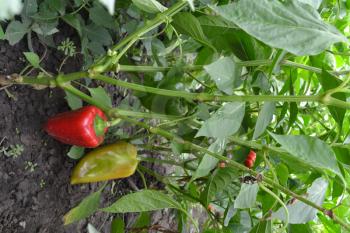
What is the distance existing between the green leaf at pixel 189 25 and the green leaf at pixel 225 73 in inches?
3.8

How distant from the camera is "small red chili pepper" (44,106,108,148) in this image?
858 mm

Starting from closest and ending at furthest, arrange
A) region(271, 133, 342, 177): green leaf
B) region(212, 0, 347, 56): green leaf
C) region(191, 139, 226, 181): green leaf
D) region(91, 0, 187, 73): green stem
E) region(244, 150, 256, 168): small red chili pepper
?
region(212, 0, 347, 56): green leaf → region(271, 133, 342, 177): green leaf → region(91, 0, 187, 73): green stem → region(191, 139, 226, 181): green leaf → region(244, 150, 256, 168): small red chili pepper

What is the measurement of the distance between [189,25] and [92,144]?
31 centimetres

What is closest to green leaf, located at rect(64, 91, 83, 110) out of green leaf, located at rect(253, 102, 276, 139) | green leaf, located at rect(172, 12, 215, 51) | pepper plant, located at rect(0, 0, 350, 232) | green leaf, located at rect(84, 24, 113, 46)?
pepper plant, located at rect(0, 0, 350, 232)

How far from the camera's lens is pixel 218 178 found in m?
0.95

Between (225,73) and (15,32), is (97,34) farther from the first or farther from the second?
(225,73)

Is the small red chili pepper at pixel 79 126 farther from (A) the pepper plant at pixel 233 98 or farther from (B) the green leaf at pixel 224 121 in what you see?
(B) the green leaf at pixel 224 121

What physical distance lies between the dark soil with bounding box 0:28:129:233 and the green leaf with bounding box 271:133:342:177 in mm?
505

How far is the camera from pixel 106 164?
0.96 m

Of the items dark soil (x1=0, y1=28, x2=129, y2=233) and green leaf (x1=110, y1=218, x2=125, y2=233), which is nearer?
dark soil (x1=0, y1=28, x2=129, y2=233)

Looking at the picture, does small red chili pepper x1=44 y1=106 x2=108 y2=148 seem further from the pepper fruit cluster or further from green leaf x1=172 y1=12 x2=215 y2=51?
green leaf x1=172 y1=12 x2=215 y2=51

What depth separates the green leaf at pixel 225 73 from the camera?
0.65m

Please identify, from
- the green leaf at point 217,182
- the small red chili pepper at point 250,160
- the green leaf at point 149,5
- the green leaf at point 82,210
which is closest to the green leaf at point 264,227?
the green leaf at point 217,182

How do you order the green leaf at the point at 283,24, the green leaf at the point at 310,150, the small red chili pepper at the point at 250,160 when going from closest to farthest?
the green leaf at the point at 283,24 → the green leaf at the point at 310,150 → the small red chili pepper at the point at 250,160
